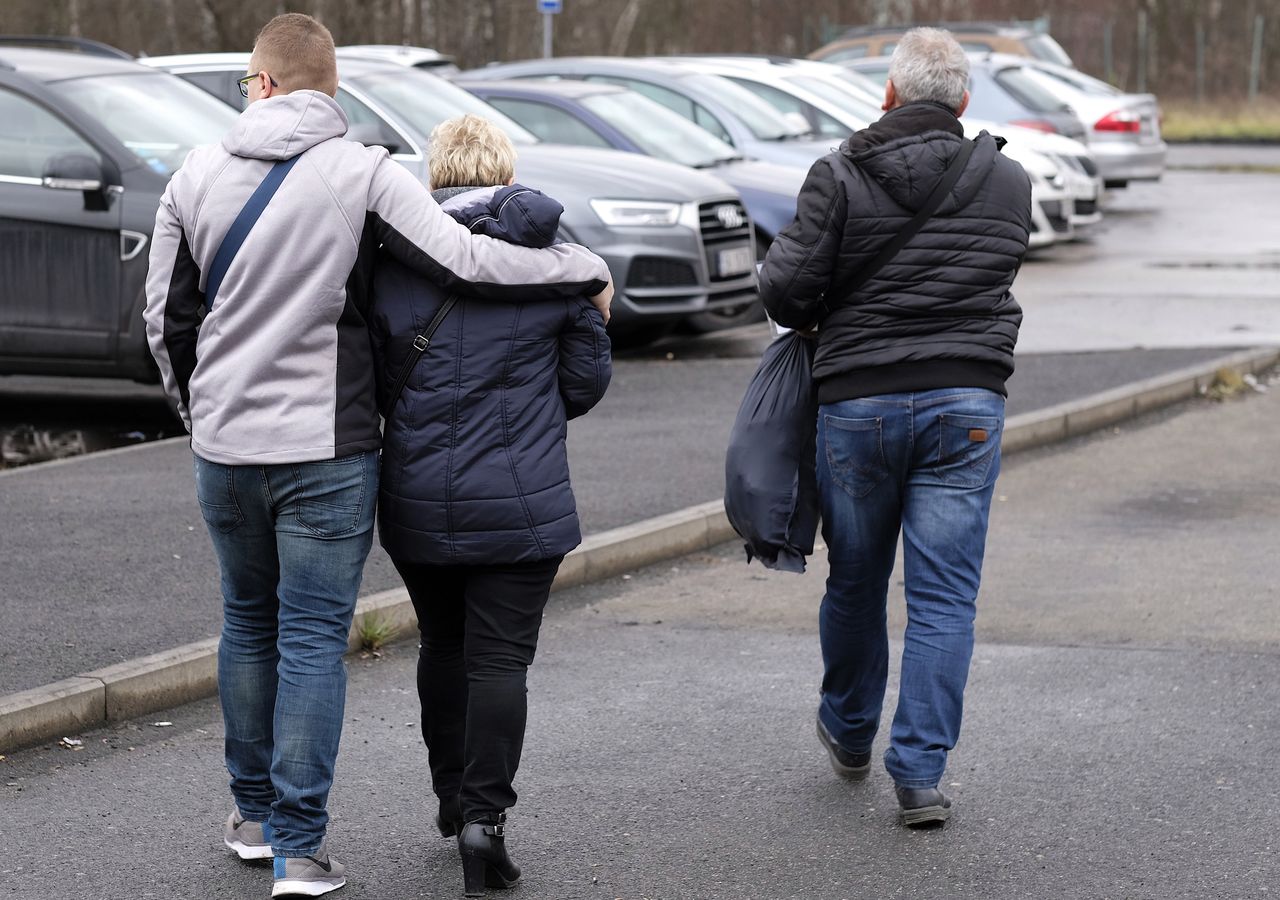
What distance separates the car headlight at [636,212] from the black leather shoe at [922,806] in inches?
295

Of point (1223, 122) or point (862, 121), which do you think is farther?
point (1223, 122)

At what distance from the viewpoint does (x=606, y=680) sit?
5.79 metres

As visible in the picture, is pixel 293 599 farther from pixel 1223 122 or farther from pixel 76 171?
pixel 1223 122

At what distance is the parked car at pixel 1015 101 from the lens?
19.7 metres

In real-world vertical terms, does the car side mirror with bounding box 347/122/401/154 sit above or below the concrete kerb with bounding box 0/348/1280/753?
above

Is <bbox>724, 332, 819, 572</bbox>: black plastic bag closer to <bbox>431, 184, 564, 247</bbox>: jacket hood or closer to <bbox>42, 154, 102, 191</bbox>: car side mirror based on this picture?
<bbox>431, 184, 564, 247</bbox>: jacket hood

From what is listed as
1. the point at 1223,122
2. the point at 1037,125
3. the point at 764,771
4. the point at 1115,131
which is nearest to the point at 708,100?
the point at 1037,125

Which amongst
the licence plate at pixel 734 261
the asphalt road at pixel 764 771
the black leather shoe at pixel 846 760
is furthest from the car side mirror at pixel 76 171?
the black leather shoe at pixel 846 760

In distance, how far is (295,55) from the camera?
12.7 ft

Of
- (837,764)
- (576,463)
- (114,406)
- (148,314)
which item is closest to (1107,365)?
(576,463)

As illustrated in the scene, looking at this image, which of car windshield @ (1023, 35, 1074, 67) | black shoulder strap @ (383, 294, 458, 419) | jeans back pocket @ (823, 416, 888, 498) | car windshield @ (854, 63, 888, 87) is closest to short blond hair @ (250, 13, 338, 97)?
black shoulder strap @ (383, 294, 458, 419)

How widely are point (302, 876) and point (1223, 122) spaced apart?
38477mm

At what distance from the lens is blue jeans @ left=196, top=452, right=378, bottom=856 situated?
3904 millimetres

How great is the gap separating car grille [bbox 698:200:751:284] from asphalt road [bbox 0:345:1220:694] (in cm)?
76
